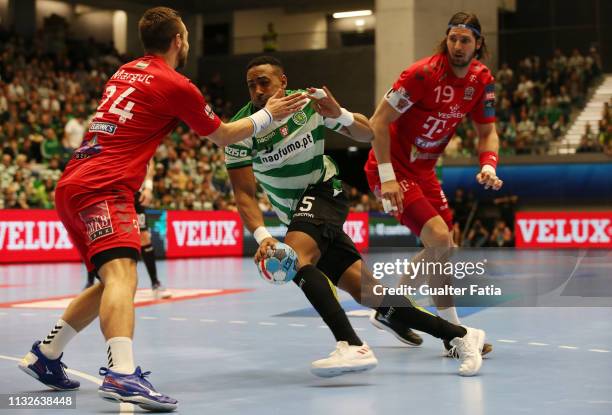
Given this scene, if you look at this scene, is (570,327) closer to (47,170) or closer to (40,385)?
(40,385)

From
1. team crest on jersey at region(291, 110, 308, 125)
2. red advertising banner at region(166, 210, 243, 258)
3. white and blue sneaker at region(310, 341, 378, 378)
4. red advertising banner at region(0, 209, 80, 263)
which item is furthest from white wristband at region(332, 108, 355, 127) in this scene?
red advertising banner at region(166, 210, 243, 258)

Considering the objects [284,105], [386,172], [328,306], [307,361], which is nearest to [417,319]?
[328,306]

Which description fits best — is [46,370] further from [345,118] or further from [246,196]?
[345,118]

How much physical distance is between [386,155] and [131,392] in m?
2.81

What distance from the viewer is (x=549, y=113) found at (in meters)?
27.9

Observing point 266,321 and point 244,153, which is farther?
point 266,321

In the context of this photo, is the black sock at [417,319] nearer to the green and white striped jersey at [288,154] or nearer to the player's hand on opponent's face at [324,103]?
the green and white striped jersey at [288,154]

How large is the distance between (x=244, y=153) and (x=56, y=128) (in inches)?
718

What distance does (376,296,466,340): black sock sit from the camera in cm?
571

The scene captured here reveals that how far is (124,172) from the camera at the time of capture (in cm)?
492

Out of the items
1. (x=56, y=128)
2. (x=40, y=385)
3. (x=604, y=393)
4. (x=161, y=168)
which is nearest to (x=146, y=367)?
(x=40, y=385)

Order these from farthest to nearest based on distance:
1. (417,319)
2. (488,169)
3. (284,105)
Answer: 1. (488,169)
2. (417,319)
3. (284,105)

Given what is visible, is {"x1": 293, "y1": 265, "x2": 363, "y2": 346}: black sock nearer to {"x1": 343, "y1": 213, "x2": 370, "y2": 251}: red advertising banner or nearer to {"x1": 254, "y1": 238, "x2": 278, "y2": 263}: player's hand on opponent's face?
{"x1": 254, "y1": 238, "x2": 278, "y2": 263}: player's hand on opponent's face

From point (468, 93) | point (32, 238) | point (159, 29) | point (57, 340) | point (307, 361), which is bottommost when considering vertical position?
point (32, 238)
